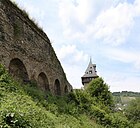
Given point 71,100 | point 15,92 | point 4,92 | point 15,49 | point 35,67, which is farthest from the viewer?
point 71,100

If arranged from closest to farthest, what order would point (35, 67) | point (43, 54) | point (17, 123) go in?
point (17, 123) < point (35, 67) < point (43, 54)

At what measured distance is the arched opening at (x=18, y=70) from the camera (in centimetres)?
1384

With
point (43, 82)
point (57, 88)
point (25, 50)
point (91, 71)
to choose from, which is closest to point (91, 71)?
point (91, 71)

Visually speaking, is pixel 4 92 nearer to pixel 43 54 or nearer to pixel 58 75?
pixel 43 54

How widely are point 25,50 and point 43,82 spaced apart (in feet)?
13.9

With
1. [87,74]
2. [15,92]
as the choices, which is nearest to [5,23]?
[15,92]

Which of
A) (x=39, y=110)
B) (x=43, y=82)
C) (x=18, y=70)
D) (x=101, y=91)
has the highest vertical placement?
(x=101, y=91)

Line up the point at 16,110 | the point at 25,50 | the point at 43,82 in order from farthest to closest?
the point at 43,82
the point at 25,50
the point at 16,110

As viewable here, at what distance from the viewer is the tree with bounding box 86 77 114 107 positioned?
30.9m

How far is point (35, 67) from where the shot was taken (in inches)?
635

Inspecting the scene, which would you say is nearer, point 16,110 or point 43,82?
point 16,110

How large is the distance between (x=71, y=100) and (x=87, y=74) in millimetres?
31348

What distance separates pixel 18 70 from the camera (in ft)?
47.8

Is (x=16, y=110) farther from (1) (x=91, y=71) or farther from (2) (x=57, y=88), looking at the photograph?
(1) (x=91, y=71)
